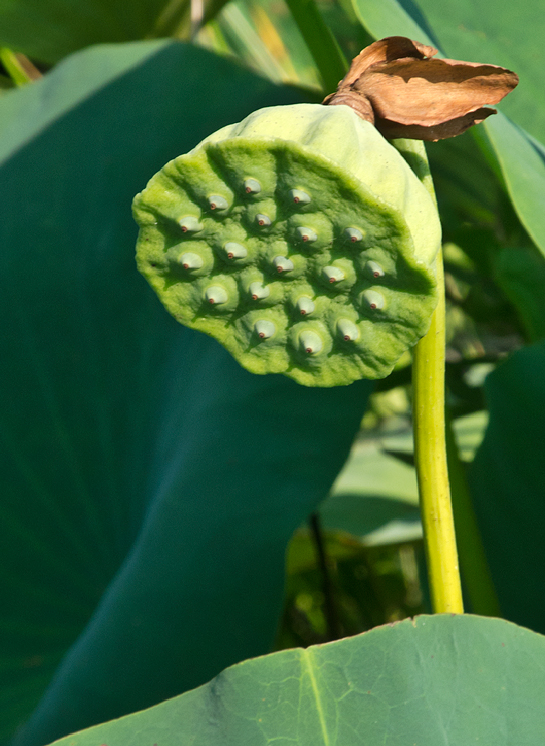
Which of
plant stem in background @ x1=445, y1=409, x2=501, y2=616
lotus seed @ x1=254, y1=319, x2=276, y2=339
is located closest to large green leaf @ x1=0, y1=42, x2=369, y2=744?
plant stem in background @ x1=445, y1=409, x2=501, y2=616

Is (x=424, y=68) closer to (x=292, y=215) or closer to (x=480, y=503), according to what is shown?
(x=292, y=215)

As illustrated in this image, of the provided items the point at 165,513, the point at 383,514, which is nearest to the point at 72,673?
the point at 165,513

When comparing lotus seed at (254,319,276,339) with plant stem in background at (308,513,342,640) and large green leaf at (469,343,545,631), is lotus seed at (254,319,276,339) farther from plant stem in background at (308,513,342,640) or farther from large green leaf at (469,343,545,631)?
plant stem in background at (308,513,342,640)

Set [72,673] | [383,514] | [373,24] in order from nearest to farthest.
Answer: [373,24] < [72,673] < [383,514]

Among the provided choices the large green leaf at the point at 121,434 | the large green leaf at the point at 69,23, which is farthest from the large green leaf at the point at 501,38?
the large green leaf at the point at 69,23

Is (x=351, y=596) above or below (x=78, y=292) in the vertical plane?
below

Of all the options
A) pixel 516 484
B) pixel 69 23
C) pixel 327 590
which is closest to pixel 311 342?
pixel 516 484
